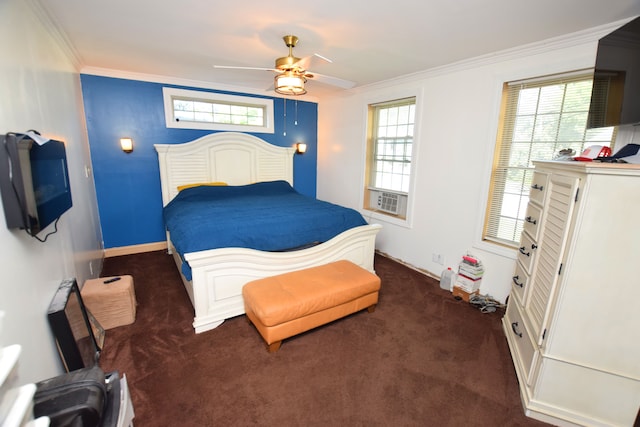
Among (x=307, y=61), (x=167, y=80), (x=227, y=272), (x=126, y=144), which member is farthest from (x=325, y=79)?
(x=126, y=144)

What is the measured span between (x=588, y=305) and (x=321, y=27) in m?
2.48

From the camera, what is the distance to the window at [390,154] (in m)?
3.74

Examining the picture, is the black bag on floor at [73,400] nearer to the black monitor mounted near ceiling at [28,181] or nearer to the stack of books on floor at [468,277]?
the black monitor mounted near ceiling at [28,181]

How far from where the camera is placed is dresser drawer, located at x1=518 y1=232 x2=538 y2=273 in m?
2.03

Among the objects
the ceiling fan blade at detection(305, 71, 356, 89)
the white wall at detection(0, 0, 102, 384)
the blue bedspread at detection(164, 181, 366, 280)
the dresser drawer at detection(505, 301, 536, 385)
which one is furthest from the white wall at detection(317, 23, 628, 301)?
the white wall at detection(0, 0, 102, 384)

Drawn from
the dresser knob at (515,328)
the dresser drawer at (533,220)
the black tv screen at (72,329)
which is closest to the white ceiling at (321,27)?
the dresser drawer at (533,220)

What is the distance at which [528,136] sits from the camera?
2.61m

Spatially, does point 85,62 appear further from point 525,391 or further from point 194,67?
point 525,391

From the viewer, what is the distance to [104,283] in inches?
96.0

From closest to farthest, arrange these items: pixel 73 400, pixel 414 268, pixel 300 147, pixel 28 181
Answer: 1. pixel 73 400
2. pixel 28 181
3. pixel 414 268
4. pixel 300 147

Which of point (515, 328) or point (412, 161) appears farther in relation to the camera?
point (412, 161)

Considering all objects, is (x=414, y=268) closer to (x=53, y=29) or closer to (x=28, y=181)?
(x=28, y=181)

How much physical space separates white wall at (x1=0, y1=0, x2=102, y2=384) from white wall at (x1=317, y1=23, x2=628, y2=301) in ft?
9.55

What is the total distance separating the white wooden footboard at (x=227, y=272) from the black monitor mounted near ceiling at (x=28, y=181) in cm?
92
